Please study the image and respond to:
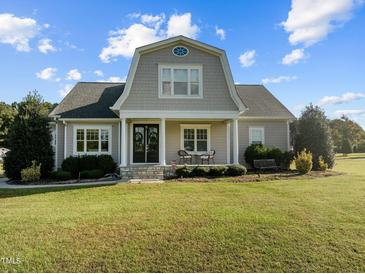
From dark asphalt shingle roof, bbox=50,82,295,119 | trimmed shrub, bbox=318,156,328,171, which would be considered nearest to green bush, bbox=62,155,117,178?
dark asphalt shingle roof, bbox=50,82,295,119

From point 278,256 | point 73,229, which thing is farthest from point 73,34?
point 278,256

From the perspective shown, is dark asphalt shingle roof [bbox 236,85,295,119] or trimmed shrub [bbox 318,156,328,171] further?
dark asphalt shingle roof [bbox 236,85,295,119]

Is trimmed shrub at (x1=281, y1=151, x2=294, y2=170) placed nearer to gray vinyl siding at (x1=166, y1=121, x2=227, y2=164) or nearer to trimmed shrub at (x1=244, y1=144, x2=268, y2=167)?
trimmed shrub at (x1=244, y1=144, x2=268, y2=167)

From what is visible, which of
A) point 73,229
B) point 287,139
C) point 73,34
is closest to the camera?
point 73,229

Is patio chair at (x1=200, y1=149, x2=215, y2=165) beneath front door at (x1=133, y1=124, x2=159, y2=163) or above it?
beneath

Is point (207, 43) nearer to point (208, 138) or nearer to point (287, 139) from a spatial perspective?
point (208, 138)

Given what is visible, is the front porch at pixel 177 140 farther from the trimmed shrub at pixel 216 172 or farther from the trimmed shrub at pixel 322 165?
the trimmed shrub at pixel 322 165

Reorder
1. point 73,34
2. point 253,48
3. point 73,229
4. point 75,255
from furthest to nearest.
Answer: point 253,48
point 73,34
point 73,229
point 75,255

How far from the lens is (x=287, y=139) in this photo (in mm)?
18312

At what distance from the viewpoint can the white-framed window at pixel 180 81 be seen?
15.0 metres

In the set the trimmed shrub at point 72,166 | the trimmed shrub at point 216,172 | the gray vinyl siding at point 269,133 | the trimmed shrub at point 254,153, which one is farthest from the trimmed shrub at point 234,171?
the trimmed shrub at point 72,166

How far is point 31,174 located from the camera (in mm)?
13547

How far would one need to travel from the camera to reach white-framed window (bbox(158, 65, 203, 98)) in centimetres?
1500

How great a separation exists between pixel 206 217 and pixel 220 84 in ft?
32.8
